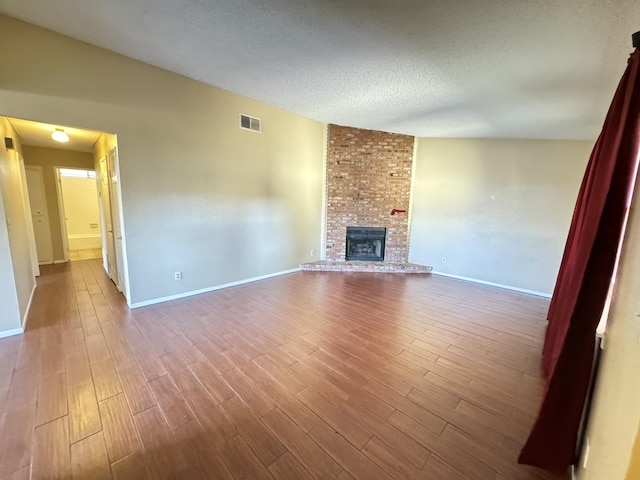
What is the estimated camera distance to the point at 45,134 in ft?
12.8

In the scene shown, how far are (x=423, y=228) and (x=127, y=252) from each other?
5480mm

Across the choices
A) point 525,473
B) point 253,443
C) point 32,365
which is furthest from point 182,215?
point 525,473

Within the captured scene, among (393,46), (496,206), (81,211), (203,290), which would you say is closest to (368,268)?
(496,206)

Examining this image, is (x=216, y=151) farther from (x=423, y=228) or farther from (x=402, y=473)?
(x=423, y=228)

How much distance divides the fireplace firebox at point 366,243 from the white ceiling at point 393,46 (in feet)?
9.28

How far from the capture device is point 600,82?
8.12 ft

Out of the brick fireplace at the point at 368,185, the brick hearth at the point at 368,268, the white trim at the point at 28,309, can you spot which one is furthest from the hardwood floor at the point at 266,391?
the brick fireplace at the point at 368,185

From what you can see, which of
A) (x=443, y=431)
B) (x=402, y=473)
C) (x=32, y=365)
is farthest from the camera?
(x=32, y=365)

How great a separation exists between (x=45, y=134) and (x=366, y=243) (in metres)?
6.07

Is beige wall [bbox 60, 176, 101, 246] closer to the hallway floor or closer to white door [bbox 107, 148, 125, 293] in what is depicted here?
the hallway floor

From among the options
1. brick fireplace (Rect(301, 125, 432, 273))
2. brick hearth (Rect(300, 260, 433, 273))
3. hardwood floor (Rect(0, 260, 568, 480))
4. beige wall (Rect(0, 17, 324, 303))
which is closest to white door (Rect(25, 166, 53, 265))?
hardwood floor (Rect(0, 260, 568, 480))

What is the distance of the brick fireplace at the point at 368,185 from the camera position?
5.56 m

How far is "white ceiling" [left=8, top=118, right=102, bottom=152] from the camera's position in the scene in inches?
128

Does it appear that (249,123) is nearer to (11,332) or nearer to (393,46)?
(393,46)
